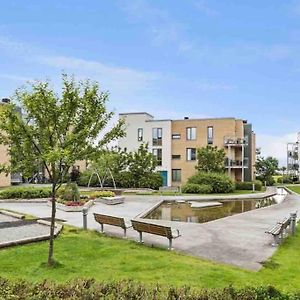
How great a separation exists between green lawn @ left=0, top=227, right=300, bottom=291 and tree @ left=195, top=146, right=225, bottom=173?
105 feet

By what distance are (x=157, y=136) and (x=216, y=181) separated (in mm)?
14750

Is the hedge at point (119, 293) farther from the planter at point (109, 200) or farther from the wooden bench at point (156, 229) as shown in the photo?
the planter at point (109, 200)

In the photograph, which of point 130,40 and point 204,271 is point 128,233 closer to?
point 204,271

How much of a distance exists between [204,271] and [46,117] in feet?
17.4

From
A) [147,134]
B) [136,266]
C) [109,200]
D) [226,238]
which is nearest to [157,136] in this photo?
[147,134]

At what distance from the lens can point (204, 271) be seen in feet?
31.7

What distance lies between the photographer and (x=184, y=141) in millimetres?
52906

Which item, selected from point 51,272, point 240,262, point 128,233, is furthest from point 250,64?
point 51,272

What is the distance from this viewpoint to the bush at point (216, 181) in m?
41.2

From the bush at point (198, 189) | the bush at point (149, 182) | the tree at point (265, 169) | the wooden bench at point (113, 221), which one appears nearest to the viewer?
the wooden bench at point (113, 221)

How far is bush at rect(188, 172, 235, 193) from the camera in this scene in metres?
41.2

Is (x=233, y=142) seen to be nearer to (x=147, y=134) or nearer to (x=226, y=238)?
(x=147, y=134)

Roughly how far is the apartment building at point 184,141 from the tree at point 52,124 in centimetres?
4100

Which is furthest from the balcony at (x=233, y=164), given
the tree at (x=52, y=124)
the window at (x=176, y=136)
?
the tree at (x=52, y=124)
